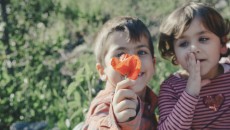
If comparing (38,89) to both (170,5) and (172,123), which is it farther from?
(170,5)

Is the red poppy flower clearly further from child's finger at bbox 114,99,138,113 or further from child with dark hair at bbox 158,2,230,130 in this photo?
child with dark hair at bbox 158,2,230,130

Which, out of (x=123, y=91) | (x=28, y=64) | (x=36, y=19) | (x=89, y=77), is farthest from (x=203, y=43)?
(x=36, y=19)

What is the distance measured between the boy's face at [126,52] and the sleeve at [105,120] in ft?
0.42

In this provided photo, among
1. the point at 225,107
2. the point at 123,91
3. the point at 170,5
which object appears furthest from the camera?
the point at 170,5

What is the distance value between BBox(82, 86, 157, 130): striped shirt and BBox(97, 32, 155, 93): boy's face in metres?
0.08

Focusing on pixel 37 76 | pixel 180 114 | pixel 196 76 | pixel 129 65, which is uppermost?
pixel 129 65

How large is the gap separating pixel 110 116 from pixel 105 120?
15cm

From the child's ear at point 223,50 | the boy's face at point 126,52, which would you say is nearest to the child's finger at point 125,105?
the boy's face at point 126,52

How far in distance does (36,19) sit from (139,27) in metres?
2.44

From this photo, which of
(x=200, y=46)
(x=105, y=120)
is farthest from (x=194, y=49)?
(x=105, y=120)

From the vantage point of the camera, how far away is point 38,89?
362 centimetres

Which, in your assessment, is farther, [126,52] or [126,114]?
[126,52]

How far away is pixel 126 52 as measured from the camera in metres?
2.05

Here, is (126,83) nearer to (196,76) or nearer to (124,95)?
(124,95)
